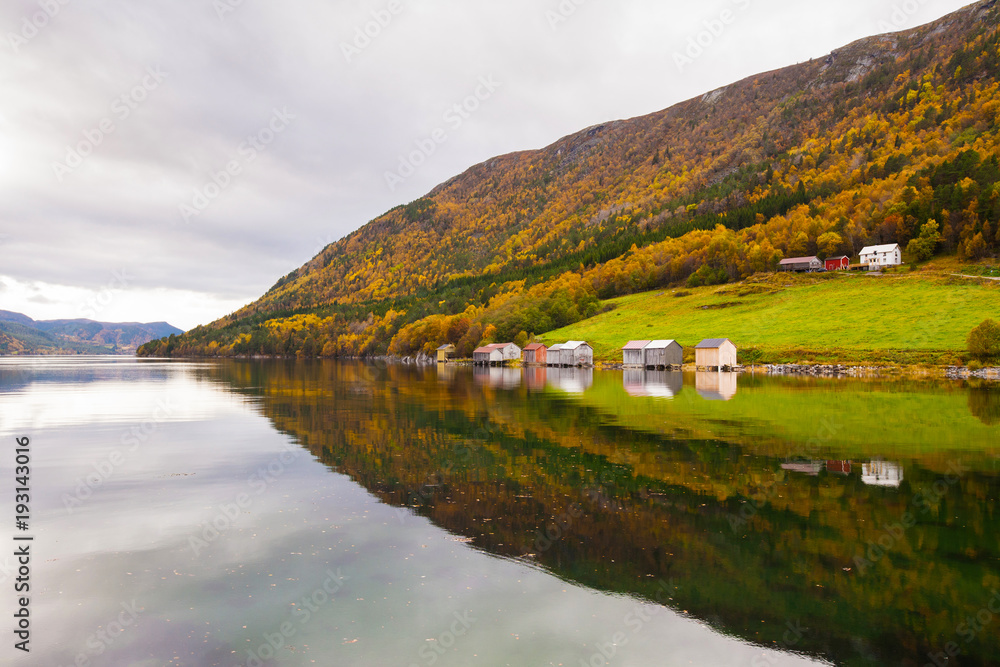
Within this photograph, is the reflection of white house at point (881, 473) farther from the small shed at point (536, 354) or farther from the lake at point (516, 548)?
the small shed at point (536, 354)

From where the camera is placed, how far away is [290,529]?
15828 mm

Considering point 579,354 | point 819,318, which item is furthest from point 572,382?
point 819,318

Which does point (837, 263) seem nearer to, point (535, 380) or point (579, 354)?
point (579, 354)

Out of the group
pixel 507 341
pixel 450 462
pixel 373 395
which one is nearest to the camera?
pixel 450 462

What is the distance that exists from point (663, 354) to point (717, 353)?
1219cm

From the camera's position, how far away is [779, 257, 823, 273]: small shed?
145 meters

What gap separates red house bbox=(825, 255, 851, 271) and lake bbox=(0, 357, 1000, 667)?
432 feet

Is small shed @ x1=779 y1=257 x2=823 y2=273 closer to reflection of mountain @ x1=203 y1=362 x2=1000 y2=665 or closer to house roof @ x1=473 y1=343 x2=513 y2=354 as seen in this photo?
house roof @ x1=473 y1=343 x2=513 y2=354

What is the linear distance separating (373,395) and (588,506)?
137 ft

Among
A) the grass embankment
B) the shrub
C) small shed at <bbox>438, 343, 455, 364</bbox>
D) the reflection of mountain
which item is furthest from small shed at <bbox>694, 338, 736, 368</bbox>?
small shed at <bbox>438, 343, 455, 364</bbox>

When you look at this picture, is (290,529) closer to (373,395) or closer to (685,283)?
(373,395)

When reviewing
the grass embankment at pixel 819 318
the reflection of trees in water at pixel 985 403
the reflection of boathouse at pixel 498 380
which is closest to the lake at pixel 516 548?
the reflection of trees in water at pixel 985 403

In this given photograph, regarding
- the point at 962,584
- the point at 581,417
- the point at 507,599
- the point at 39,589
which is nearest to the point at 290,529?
the point at 39,589

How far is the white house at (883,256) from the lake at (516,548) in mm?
122994
